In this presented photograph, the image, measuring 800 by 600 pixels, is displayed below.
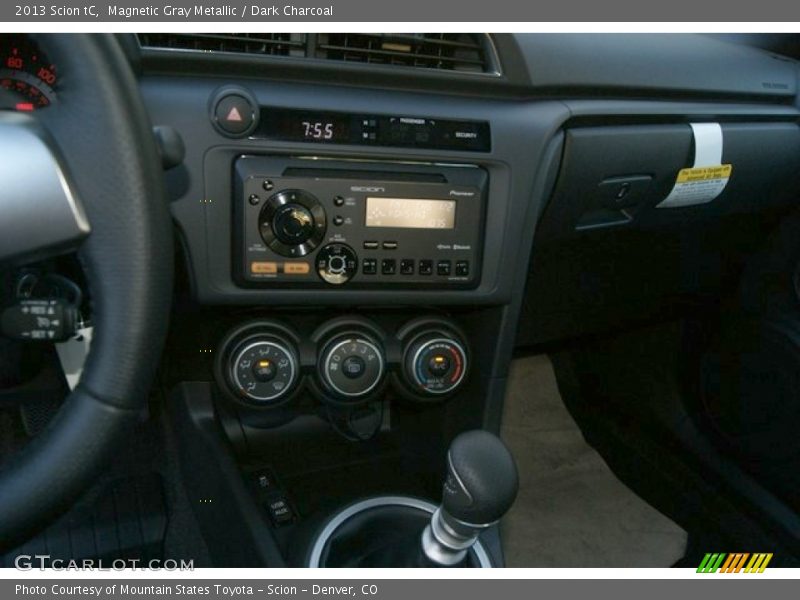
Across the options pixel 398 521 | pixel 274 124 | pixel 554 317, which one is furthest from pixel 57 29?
pixel 554 317

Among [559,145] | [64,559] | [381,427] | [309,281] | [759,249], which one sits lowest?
[64,559]

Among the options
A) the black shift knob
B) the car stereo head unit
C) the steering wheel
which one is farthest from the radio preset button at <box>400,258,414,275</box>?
the steering wheel

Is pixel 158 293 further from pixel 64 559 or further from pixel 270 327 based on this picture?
pixel 64 559

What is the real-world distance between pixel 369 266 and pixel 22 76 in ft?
1.64

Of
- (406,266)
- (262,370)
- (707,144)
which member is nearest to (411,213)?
(406,266)

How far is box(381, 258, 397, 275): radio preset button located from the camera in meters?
1.15

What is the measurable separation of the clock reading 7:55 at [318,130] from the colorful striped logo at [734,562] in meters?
1.26

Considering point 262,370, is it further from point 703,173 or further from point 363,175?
point 703,173

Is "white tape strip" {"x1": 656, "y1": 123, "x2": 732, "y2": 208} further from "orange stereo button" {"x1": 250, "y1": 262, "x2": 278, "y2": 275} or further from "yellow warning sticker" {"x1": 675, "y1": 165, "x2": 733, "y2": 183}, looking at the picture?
"orange stereo button" {"x1": 250, "y1": 262, "x2": 278, "y2": 275}

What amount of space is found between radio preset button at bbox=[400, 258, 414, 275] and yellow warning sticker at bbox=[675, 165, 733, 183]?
1.73 feet

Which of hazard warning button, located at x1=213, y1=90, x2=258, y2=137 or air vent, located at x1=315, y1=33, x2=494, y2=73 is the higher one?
air vent, located at x1=315, y1=33, x2=494, y2=73

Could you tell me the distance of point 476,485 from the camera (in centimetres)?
88

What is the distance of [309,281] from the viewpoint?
1.12 meters

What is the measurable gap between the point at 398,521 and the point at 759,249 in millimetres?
1059
